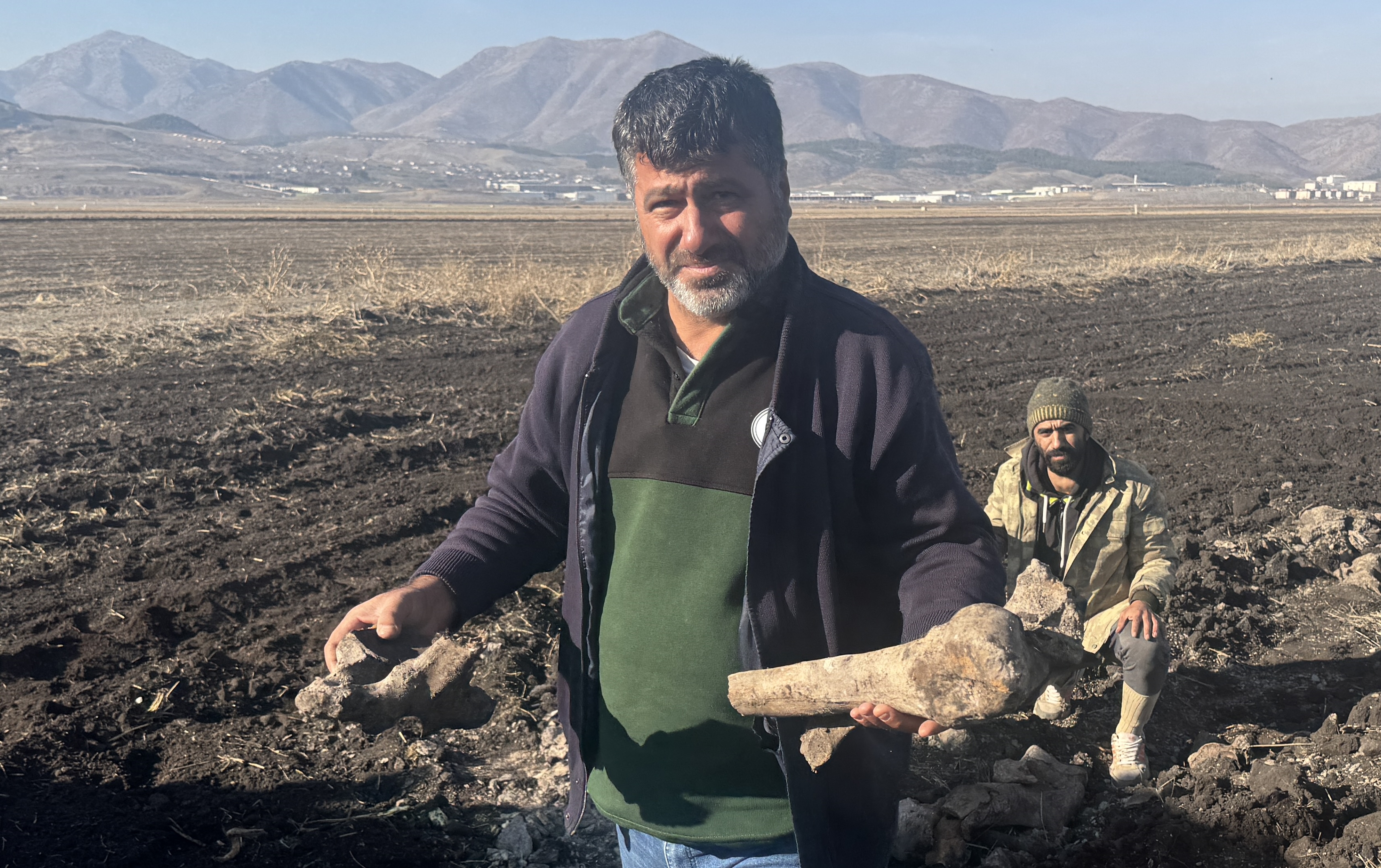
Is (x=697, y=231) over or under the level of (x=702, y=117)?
under

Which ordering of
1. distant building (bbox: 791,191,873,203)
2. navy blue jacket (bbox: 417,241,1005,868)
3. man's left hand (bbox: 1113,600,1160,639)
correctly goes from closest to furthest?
1. navy blue jacket (bbox: 417,241,1005,868)
2. man's left hand (bbox: 1113,600,1160,639)
3. distant building (bbox: 791,191,873,203)

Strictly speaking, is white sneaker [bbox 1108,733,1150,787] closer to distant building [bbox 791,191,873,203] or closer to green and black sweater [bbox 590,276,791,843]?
green and black sweater [bbox 590,276,791,843]

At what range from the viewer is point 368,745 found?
13.6 feet

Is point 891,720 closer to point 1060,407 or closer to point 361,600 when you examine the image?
point 1060,407

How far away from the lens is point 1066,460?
4172 millimetres

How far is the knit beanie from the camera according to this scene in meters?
4.08

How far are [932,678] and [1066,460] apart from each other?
2.72m

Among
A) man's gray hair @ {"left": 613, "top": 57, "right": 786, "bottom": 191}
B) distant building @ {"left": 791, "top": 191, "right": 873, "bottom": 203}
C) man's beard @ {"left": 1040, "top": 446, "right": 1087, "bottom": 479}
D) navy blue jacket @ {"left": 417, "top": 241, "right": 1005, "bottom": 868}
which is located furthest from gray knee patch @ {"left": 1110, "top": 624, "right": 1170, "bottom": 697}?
distant building @ {"left": 791, "top": 191, "right": 873, "bottom": 203}

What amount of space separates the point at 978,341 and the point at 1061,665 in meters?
11.8

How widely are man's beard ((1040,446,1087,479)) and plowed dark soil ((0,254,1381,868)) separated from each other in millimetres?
1097

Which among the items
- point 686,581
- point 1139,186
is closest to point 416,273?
point 686,581

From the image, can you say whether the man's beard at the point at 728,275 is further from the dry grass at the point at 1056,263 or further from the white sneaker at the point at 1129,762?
the dry grass at the point at 1056,263

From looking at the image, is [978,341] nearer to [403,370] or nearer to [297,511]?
[403,370]

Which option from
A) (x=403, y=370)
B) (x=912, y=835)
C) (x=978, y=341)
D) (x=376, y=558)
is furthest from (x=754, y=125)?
(x=978, y=341)
